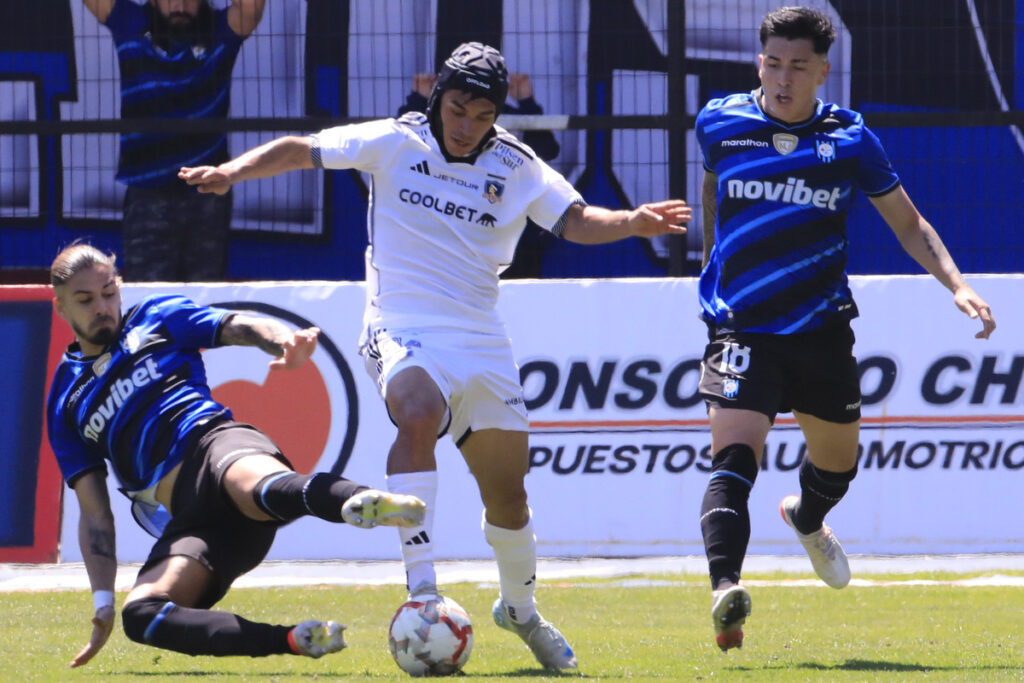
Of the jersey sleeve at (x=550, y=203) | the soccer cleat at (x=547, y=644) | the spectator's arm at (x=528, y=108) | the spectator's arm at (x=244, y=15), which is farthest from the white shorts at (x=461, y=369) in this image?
the spectator's arm at (x=244, y=15)

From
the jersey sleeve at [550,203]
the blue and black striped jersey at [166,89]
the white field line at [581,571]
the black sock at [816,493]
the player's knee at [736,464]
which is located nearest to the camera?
the player's knee at [736,464]

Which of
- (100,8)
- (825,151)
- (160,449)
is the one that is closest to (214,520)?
(160,449)

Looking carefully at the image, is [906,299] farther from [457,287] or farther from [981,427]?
[457,287]

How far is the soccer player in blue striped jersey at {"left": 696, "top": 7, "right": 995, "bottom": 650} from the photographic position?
224 inches

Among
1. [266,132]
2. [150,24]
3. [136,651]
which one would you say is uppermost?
[150,24]

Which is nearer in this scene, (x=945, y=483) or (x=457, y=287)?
(x=457, y=287)

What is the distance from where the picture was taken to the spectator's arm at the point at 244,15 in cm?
1306

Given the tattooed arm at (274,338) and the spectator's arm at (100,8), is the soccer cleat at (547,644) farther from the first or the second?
the spectator's arm at (100,8)

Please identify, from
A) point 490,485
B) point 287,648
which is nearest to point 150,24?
point 490,485

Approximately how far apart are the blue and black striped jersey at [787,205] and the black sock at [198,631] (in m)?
2.10

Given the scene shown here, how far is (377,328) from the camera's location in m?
5.64

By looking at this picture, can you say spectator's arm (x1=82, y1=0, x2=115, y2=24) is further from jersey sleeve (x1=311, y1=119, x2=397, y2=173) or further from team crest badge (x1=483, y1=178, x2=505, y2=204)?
team crest badge (x1=483, y1=178, x2=505, y2=204)

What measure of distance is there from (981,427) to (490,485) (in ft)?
15.1

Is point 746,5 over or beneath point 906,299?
over
